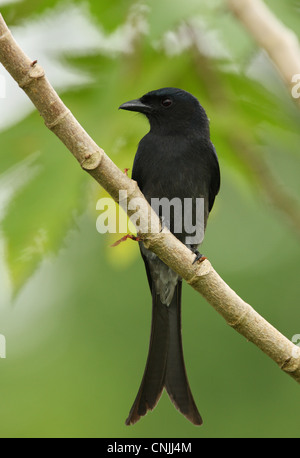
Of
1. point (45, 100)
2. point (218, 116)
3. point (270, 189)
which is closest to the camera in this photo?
point (45, 100)

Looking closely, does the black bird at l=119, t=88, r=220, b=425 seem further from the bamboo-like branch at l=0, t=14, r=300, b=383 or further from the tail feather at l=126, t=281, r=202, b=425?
the bamboo-like branch at l=0, t=14, r=300, b=383

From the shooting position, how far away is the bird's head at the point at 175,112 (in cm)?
337

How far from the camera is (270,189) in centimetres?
229

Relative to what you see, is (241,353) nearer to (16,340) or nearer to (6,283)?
(16,340)

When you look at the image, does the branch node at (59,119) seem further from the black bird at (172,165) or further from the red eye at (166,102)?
the red eye at (166,102)

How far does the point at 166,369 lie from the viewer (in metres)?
3.18

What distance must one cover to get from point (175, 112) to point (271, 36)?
1.30 metres

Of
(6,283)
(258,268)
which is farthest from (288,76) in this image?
(258,268)

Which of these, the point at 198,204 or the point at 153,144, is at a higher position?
the point at 153,144

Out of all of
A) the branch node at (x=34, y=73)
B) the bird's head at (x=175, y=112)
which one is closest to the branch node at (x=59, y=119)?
the branch node at (x=34, y=73)

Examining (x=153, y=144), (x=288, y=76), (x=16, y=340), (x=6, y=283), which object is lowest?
(x=6, y=283)

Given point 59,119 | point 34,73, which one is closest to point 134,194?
point 59,119

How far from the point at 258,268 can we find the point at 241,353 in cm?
63

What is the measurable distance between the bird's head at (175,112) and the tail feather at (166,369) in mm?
858
